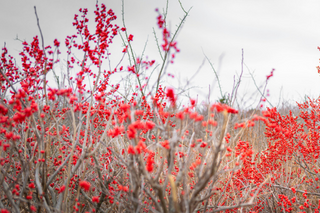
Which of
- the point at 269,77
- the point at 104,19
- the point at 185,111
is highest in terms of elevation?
the point at 104,19

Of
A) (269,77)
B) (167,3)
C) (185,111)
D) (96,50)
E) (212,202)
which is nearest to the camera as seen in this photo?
(185,111)

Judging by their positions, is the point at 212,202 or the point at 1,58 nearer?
the point at 1,58

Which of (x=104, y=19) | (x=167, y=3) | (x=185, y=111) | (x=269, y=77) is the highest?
(x=167, y=3)

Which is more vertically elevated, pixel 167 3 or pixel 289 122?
pixel 167 3

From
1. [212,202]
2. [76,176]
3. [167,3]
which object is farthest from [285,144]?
[167,3]

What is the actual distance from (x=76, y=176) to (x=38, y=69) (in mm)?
1715

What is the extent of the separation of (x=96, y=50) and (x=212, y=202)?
122 inches

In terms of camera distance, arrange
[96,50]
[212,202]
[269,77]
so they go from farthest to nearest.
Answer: [212,202], [96,50], [269,77]

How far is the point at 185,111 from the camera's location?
1.80 meters

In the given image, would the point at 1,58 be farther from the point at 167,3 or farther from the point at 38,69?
the point at 167,3

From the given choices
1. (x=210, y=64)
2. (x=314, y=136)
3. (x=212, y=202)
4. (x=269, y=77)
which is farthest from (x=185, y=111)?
(x=210, y=64)

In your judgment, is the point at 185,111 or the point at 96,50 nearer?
the point at 185,111

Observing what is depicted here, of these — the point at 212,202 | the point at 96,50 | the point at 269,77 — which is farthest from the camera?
the point at 212,202

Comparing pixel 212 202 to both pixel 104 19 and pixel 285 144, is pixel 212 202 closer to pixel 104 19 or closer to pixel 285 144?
pixel 285 144
